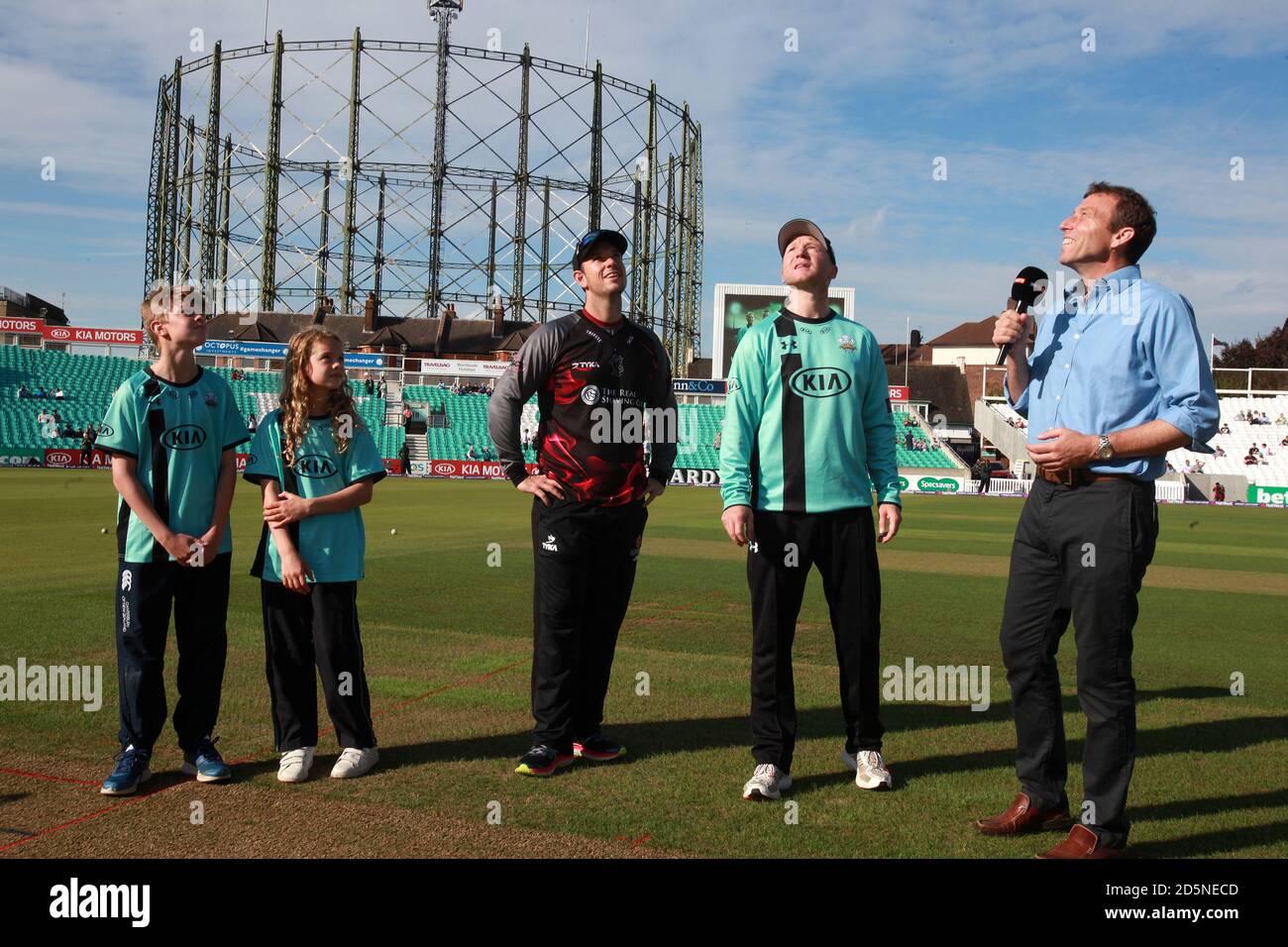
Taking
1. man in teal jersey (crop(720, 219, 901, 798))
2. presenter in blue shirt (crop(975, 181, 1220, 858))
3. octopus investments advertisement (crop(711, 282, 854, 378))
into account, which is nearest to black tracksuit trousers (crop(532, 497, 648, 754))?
man in teal jersey (crop(720, 219, 901, 798))

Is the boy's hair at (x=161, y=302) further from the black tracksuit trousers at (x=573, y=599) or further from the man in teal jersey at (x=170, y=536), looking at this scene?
the black tracksuit trousers at (x=573, y=599)

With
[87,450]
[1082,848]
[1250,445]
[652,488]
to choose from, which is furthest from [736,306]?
[1082,848]

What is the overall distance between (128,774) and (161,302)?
1981 millimetres

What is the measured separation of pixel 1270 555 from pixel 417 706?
17.0 m

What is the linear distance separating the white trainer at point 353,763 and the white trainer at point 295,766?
0.38ft

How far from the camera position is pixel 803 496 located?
4.42m

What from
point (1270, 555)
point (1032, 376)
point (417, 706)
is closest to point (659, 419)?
point (1032, 376)

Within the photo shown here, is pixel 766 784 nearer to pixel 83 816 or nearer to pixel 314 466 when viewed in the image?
pixel 314 466

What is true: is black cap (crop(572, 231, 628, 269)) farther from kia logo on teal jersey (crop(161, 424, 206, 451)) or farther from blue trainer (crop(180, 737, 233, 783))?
blue trainer (crop(180, 737, 233, 783))

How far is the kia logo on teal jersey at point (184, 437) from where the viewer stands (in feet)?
14.5

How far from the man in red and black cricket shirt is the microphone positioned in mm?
1672

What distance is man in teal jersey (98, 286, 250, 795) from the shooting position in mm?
4297
